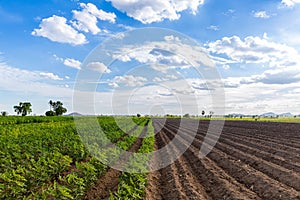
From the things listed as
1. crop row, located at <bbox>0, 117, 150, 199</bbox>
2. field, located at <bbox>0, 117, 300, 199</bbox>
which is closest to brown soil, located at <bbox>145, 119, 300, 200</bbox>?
field, located at <bbox>0, 117, 300, 199</bbox>

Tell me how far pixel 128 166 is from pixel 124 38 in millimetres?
9202

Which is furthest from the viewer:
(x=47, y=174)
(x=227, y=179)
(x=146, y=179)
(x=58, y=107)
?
(x=58, y=107)

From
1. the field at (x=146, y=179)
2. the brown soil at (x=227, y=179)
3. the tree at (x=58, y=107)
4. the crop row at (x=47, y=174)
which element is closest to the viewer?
the crop row at (x=47, y=174)

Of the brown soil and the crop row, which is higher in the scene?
the crop row

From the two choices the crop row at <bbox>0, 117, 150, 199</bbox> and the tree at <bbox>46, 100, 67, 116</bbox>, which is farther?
the tree at <bbox>46, 100, 67, 116</bbox>

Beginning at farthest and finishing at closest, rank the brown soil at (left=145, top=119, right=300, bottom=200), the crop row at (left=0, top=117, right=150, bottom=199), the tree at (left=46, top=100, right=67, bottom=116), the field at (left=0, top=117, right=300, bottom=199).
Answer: the tree at (left=46, top=100, right=67, bottom=116) < the brown soil at (left=145, top=119, right=300, bottom=200) < the field at (left=0, top=117, right=300, bottom=199) < the crop row at (left=0, top=117, right=150, bottom=199)

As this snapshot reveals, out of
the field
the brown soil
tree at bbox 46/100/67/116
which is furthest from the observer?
tree at bbox 46/100/67/116

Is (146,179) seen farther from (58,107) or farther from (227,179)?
(58,107)

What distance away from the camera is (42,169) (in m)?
8.59

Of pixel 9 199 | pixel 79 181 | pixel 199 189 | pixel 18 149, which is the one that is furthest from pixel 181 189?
pixel 18 149

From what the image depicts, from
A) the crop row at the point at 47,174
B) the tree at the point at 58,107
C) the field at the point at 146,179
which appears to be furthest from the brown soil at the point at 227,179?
the tree at the point at 58,107

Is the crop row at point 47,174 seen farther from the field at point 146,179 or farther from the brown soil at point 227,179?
the brown soil at point 227,179

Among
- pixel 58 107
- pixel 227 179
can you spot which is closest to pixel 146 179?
pixel 227 179

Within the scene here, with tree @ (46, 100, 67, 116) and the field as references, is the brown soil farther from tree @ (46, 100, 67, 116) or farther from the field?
tree @ (46, 100, 67, 116)
